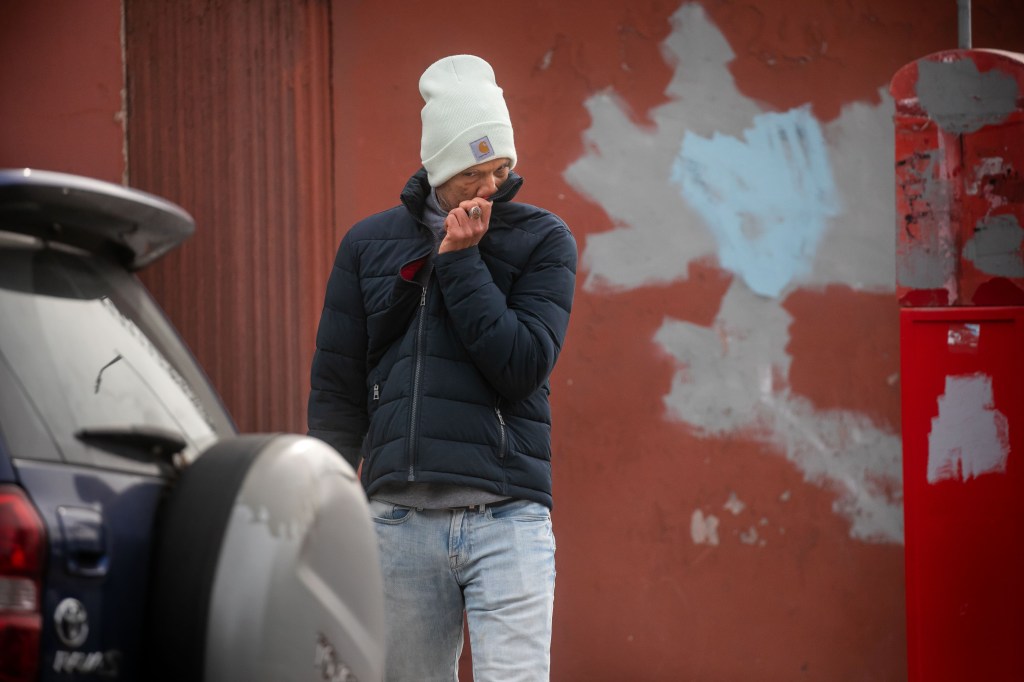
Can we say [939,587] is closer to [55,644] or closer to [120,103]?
[55,644]

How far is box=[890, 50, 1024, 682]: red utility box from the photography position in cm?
360

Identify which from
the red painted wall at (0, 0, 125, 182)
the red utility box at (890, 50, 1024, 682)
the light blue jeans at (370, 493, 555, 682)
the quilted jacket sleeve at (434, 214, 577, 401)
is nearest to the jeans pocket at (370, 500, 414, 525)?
the light blue jeans at (370, 493, 555, 682)

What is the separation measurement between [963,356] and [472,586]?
1.56 metres

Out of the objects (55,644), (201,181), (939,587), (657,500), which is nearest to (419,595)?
(55,644)

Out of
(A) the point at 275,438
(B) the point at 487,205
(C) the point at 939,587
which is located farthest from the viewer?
(C) the point at 939,587

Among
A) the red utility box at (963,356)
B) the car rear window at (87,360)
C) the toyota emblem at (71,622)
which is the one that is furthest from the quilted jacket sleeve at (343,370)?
the red utility box at (963,356)

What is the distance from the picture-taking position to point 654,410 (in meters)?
5.13

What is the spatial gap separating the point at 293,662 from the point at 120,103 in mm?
A: 3384

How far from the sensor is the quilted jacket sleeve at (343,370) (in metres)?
3.19

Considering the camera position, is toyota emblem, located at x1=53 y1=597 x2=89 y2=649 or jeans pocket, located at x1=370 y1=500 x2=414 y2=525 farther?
jeans pocket, located at x1=370 y1=500 x2=414 y2=525

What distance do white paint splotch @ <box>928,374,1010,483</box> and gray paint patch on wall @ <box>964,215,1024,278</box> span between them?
0.99ft

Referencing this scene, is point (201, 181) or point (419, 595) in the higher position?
point (201, 181)

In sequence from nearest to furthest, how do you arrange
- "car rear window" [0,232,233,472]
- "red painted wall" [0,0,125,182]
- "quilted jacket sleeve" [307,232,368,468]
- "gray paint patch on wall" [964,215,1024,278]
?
"car rear window" [0,232,233,472] < "quilted jacket sleeve" [307,232,368,468] < "gray paint patch on wall" [964,215,1024,278] < "red painted wall" [0,0,125,182]

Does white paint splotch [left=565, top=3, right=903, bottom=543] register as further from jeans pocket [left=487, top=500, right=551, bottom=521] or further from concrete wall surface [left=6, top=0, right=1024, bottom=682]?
jeans pocket [left=487, top=500, right=551, bottom=521]
